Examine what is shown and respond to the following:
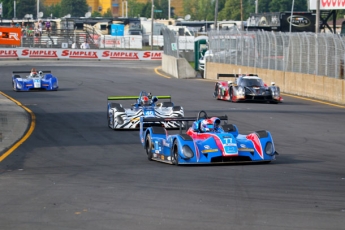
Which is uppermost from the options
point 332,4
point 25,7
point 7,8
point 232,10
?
point 25,7

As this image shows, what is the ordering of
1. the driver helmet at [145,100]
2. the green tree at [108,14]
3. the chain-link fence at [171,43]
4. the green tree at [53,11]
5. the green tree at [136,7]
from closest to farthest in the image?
1. the driver helmet at [145,100]
2. the chain-link fence at [171,43]
3. the green tree at [108,14]
4. the green tree at [136,7]
5. the green tree at [53,11]

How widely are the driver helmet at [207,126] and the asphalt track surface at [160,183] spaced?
3.38ft

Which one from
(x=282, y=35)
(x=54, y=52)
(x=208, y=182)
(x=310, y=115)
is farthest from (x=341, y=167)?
(x=54, y=52)

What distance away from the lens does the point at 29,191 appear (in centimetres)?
1177

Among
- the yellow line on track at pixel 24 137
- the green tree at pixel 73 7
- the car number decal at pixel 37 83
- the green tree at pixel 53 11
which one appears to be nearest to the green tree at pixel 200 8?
the green tree at pixel 73 7

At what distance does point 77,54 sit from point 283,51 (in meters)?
36.2

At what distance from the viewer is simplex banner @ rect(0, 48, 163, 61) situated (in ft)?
227

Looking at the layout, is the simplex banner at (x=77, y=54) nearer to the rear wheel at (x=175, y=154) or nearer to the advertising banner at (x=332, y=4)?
the advertising banner at (x=332, y=4)

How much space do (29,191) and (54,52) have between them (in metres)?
60.3

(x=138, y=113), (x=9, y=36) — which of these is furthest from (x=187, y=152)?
(x=9, y=36)

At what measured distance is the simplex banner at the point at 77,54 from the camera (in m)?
69.2

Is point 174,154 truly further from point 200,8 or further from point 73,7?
point 73,7

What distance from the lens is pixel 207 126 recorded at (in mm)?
15250

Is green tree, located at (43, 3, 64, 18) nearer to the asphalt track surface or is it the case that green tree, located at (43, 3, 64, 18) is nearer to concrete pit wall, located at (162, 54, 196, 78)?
concrete pit wall, located at (162, 54, 196, 78)
